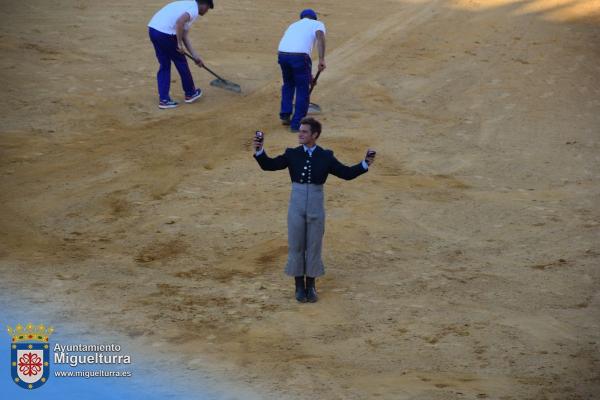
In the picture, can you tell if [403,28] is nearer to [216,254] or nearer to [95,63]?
[95,63]

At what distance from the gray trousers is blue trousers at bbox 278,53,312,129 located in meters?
5.14

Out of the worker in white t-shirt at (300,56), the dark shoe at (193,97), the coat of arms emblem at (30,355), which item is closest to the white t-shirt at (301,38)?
the worker in white t-shirt at (300,56)

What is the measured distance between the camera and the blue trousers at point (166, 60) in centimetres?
1400

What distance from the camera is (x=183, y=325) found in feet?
26.2

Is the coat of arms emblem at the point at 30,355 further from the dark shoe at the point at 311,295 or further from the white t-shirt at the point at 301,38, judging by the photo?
the white t-shirt at the point at 301,38

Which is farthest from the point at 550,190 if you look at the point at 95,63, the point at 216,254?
the point at 95,63

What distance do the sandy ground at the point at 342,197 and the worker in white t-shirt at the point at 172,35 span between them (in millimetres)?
510

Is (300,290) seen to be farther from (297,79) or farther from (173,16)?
(173,16)

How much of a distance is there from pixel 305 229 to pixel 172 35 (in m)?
6.57

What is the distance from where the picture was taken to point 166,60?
1419 cm

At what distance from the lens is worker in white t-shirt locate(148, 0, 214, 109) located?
45.6 feet

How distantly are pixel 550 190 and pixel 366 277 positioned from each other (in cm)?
361

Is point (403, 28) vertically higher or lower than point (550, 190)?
higher

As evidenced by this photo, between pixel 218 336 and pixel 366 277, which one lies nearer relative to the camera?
pixel 218 336
